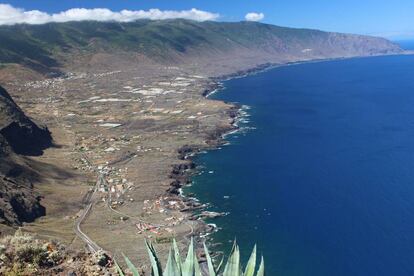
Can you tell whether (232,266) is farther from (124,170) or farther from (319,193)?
(124,170)

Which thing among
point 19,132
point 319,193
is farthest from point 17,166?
point 319,193

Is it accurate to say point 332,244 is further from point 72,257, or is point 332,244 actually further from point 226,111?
point 226,111

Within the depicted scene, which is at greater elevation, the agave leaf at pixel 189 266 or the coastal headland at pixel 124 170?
the agave leaf at pixel 189 266

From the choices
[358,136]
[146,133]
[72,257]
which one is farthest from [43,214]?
[358,136]

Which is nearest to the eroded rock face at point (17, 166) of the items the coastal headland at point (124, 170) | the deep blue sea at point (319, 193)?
the coastal headland at point (124, 170)

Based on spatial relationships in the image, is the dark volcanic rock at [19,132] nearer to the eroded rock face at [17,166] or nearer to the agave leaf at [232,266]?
the eroded rock face at [17,166]

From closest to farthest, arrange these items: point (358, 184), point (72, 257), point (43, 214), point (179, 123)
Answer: point (72, 257) → point (43, 214) → point (358, 184) → point (179, 123)
